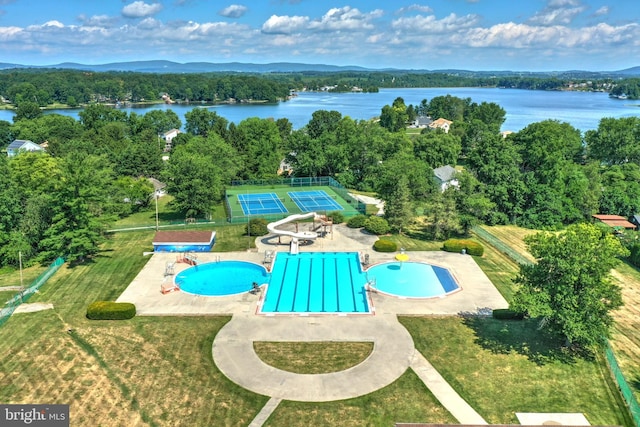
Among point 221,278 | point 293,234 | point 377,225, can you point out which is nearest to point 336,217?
point 377,225

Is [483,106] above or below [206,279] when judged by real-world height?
above

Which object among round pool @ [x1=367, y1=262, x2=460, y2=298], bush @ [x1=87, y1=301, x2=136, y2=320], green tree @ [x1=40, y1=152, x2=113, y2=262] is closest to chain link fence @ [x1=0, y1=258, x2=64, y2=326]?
green tree @ [x1=40, y1=152, x2=113, y2=262]

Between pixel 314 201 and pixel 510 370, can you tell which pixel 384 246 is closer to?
pixel 510 370

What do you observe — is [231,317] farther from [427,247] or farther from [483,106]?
[483,106]

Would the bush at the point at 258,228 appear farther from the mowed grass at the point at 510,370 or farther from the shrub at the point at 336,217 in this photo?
the mowed grass at the point at 510,370

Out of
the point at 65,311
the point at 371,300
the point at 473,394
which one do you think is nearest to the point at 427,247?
the point at 371,300

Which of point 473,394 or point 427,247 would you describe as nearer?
point 473,394
